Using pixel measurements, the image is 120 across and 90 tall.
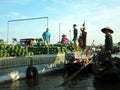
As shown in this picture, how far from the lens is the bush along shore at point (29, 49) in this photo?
66.5 feet

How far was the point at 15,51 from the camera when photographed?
816 inches

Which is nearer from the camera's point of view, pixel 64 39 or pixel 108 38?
pixel 108 38

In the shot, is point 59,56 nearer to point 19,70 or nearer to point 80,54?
point 80,54

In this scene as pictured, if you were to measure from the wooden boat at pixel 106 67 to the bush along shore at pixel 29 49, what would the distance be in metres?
4.47

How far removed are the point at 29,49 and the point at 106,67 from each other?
21.6 ft

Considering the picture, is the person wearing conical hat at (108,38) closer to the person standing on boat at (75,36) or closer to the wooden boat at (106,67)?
the wooden boat at (106,67)

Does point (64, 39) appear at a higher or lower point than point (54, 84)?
higher

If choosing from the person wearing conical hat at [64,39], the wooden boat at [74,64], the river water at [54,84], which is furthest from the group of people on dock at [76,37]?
the river water at [54,84]

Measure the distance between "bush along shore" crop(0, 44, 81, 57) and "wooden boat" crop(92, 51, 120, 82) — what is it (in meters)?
4.47

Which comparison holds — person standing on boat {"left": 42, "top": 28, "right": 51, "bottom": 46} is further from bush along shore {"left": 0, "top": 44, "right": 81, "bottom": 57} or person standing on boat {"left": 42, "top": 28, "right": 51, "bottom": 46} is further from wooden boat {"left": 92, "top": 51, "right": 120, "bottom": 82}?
wooden boat {"left": 92, "top": 51, "right": 120, "bottom": 82}

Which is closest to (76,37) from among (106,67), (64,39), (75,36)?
(75,36)

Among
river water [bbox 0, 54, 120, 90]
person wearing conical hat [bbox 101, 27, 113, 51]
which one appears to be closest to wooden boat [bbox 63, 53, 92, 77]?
river water [bbox 0, 54, 120, 90]

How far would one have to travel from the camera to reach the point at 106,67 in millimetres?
18594

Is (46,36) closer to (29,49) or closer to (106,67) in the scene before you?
(29,49)
